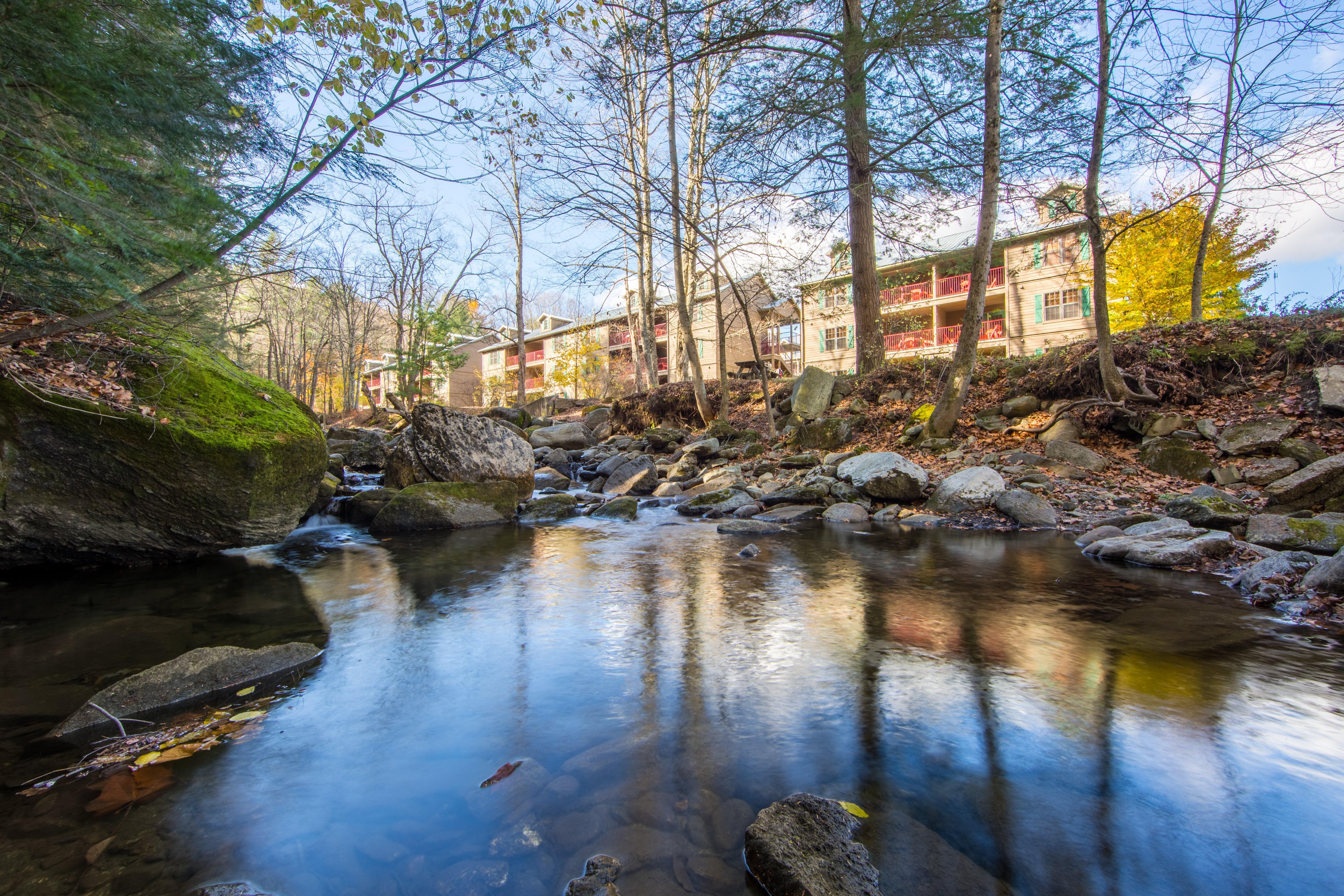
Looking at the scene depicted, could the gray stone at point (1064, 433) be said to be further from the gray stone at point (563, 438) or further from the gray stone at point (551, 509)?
the gray stone at point (563, 438)

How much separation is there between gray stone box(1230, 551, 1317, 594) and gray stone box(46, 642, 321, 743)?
271 inches

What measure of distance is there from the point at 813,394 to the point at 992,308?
1796 centimetres

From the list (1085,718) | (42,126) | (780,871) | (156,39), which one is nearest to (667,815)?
(780,871)

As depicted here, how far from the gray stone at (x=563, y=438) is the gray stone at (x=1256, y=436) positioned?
13496mm

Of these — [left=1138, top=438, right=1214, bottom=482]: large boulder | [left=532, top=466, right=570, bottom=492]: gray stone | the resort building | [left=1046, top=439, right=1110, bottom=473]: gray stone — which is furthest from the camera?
the resort building

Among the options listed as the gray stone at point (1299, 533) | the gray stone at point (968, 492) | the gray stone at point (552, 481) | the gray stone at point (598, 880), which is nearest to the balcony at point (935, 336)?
the gray stone at point (552, 481)

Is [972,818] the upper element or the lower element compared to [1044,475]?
lower

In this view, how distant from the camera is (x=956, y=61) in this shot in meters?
9.69

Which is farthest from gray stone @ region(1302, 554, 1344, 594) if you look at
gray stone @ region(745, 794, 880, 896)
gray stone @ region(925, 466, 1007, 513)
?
gray stone @ region(745, 794, 880, 896)

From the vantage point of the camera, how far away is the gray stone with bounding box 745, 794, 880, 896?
1.75 metres

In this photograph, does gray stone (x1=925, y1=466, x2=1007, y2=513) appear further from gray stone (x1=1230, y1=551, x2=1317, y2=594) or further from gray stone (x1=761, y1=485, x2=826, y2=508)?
→ gray stone (x1=1230, y1=551, x2=1317, y2=594)

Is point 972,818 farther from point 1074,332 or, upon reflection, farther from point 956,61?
point 1074,332

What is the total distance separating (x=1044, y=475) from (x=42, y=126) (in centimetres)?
1073

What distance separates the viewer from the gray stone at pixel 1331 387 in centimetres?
740
